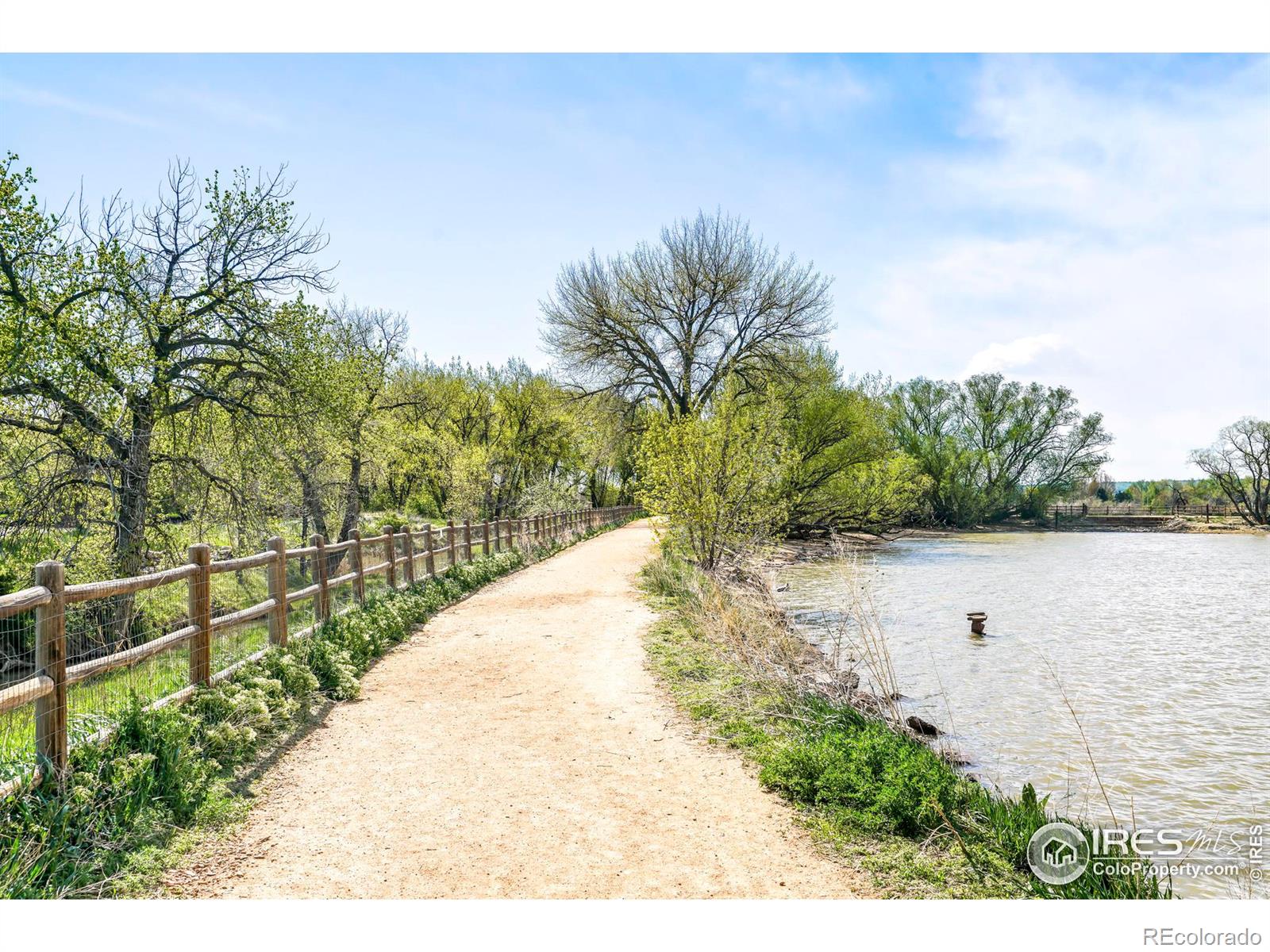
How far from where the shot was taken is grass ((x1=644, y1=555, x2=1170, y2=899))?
440 centimetres

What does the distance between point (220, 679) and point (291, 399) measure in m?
9.21

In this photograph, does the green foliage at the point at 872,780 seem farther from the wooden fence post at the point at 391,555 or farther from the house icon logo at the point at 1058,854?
the wooden fence post at the point at 391,555

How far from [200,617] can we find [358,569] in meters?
5.05

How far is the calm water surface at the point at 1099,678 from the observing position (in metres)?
7.08

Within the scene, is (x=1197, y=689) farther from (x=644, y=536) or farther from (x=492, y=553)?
(x=644, y=536)

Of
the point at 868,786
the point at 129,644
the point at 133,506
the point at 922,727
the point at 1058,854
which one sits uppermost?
the point at 133,506

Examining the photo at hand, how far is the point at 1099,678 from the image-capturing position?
11.3 meters

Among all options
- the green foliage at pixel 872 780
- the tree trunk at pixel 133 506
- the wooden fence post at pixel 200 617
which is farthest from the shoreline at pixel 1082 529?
the wooden fence post at pixel 200 617

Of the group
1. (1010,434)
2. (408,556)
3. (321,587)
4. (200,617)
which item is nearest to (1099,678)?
(321,587)

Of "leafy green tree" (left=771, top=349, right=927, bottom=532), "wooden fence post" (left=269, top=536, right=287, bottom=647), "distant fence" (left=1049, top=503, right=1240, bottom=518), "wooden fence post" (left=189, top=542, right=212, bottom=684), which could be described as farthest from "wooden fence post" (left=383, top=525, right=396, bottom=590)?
"distant fence" (left=1049, top=503, right=1240, bottom=518)

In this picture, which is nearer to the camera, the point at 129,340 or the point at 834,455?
the point at 129,340

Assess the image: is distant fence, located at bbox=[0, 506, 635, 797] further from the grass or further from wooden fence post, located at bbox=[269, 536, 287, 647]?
the grass

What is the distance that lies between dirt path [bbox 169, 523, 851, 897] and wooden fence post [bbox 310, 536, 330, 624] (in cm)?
115

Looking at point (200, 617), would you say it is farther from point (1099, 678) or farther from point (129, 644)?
point (1099, 678)
